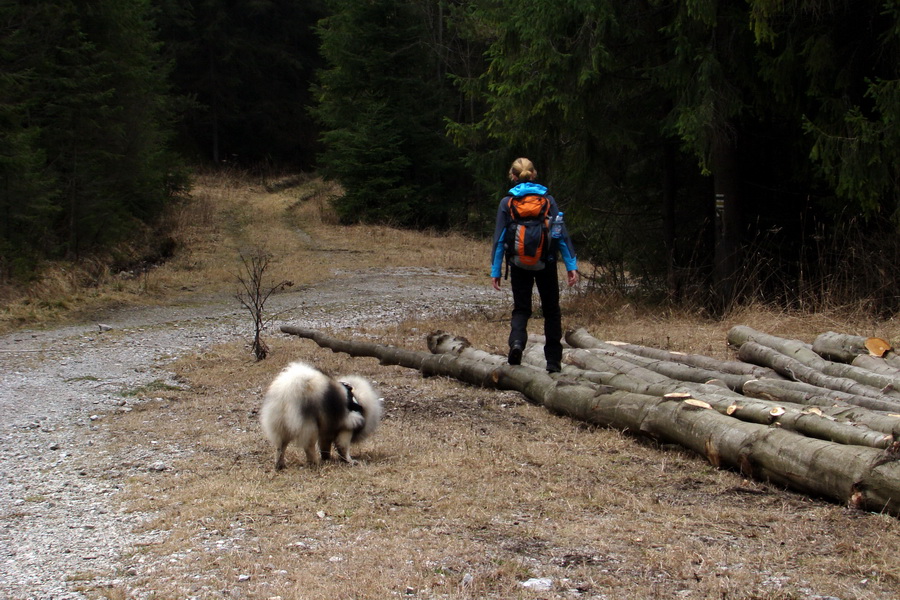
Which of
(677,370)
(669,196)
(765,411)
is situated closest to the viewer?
(765,411)

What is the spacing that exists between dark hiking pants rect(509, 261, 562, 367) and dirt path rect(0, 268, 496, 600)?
3.79 meters

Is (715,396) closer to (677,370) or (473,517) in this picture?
(677,370)

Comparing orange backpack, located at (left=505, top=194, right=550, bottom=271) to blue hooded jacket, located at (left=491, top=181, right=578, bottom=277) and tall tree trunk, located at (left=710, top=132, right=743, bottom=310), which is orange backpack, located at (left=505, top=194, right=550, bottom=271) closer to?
blue hooded jacket, located at (left=491, top=181, right=578, bottom=277)

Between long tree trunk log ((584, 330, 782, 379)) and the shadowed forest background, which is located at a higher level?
the shadowed forest background

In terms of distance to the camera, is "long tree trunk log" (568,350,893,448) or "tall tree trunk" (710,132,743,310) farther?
"tall tree trunk" (710,132,743,310)

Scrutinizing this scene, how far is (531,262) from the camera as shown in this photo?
8.35m

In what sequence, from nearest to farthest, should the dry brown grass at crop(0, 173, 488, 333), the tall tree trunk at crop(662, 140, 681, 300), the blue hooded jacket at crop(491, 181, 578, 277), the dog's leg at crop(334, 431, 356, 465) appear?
the dog's leg at crop(334, 431, 356, 465) → the blue hooded jacket at crop(491, 181, 578, 277) → the tall tree trunk at crop(662, 140, 681, 300) → the dry brown grass at crop(0, 173, 488, 333)

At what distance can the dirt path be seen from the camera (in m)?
5.01

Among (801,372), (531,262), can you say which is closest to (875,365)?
(801,372)

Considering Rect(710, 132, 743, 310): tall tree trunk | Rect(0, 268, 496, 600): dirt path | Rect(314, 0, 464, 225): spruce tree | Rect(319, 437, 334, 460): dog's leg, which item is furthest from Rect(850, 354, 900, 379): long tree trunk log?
Rect(314, 0, 464, 225): spruce tree

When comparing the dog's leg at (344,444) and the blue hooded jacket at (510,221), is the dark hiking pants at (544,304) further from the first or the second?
the dog's leg at (344,444)

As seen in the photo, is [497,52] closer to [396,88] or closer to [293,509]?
[293,509]

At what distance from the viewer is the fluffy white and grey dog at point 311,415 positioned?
6.32 m

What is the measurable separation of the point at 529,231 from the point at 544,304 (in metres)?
0.88
